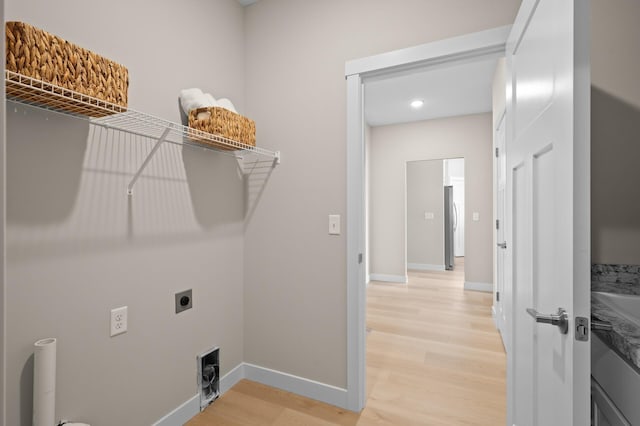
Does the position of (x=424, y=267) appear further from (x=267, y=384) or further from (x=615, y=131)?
(x=615, y=131)

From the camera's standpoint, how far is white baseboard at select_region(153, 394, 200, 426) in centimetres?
161

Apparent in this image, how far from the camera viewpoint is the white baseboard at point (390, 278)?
5195 millimetres

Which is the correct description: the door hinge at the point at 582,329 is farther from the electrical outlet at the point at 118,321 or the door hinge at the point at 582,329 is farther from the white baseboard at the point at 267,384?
the electrical outlet at the point at 118,321

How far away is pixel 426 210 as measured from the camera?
20.9 feet

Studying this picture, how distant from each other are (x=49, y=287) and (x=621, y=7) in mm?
2547

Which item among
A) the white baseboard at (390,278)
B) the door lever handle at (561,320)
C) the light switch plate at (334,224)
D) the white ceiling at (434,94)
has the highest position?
the white ceiling at (434,94)

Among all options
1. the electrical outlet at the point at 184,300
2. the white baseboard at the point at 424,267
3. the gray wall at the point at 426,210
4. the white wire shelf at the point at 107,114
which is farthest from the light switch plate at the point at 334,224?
the white baseboard at the point at 424,267

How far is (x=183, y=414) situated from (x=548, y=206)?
2.01 metres

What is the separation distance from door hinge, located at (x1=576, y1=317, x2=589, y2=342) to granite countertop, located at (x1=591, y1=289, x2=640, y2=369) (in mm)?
96

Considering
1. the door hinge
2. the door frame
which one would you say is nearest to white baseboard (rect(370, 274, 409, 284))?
the door frame

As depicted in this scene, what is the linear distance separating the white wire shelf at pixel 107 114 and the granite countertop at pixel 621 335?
5.56 ft

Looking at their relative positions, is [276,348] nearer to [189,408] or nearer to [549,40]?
[189,408]

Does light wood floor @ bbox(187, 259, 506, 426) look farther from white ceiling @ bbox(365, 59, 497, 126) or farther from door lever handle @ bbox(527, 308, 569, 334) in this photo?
white ceiling @ bbox(365, 59, 497, 126)

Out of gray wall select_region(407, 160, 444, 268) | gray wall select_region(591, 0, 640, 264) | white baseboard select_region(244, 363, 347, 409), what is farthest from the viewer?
gray wall select_region(407, 160, 444, 268)
